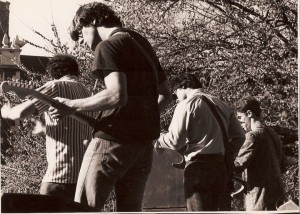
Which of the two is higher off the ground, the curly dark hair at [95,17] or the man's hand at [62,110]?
the curly dark hair at [95,17]

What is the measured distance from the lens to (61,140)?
3.83 m

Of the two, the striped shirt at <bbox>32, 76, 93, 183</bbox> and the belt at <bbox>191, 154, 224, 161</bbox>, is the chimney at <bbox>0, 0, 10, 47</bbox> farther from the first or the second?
the belt at <bbox>191, 154, 224, 161</bbox>

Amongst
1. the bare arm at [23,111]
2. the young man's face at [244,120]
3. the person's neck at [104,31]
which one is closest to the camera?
the person's neck at [104,31]

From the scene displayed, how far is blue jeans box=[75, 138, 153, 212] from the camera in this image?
10.9 ft

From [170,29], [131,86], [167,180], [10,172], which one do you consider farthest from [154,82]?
[170,29]

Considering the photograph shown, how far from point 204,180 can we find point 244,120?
92cm

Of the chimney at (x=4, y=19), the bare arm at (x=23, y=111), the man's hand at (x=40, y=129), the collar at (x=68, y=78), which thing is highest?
the chimney at (x=4, y=19)

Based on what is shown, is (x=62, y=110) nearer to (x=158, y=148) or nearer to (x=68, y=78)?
(x=68, y=78)

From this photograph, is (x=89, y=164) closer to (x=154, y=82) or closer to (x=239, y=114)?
(x=154, y=82)

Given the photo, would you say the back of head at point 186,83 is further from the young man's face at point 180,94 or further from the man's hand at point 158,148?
the man's hand at point 158,148

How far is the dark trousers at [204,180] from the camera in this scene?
12.9 ft

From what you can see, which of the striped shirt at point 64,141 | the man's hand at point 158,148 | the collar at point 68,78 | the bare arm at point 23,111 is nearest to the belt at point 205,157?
the man's hand at point 158,148

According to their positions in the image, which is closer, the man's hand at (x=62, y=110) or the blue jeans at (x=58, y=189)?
the man's hand at (x=62, y=110)

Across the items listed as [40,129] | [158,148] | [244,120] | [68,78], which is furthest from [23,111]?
[244,120]
